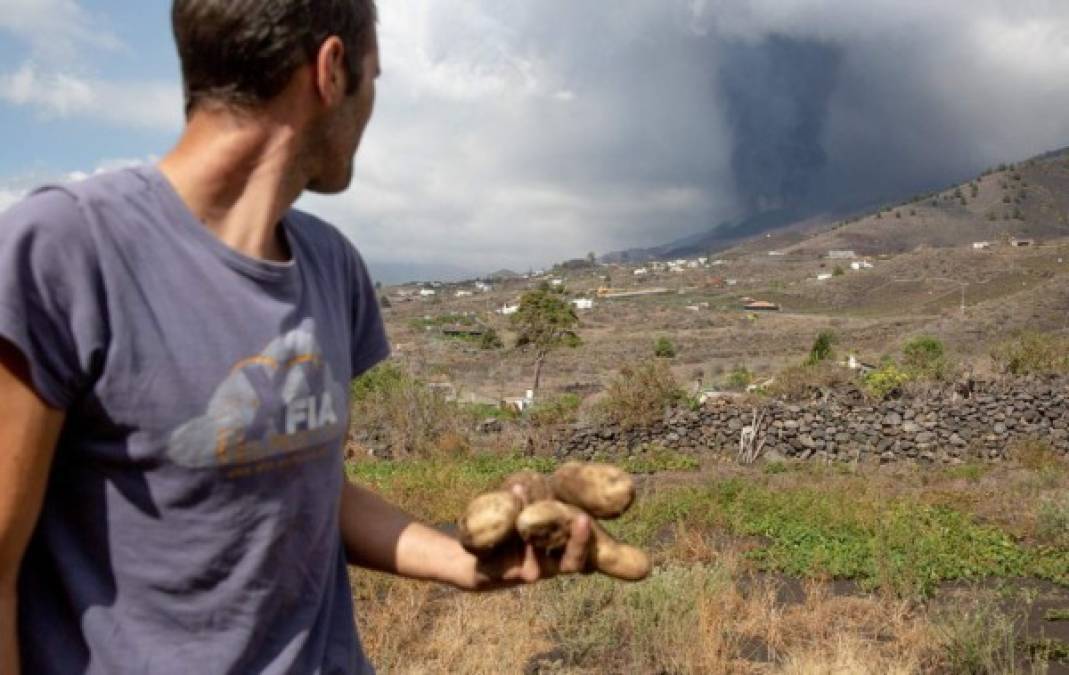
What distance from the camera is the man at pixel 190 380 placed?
100cm

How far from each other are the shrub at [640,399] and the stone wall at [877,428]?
0.24 meters

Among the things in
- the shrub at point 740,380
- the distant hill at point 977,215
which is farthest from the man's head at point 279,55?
the distant hill at point 977,215

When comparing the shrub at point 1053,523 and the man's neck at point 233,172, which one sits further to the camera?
the shrub at point 1053,523

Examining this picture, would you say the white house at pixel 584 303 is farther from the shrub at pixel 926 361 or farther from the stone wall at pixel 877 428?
the stone wall at pixel 877 428

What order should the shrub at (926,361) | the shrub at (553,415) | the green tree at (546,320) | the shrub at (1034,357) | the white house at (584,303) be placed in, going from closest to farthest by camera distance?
the shrub at (553,415) < the shrub at (1034,357) < the shrub at (926,361) < the green tree at (546,320) < the white house at (584,303)

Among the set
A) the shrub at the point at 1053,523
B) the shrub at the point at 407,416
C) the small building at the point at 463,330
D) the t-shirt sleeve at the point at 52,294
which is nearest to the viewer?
the t-shirt sleeve at the point at 52,294

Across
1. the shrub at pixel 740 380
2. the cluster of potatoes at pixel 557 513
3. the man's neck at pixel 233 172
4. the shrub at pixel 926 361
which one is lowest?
the shrub at pixel 740 380

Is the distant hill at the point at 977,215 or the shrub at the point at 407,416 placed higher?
the distant hill at the point at 977,215

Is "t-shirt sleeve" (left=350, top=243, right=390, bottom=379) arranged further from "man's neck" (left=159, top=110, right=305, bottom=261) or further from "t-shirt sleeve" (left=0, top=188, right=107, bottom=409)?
"t-shirt sleeve" (left=0, top=188, right=107, bottom=409)

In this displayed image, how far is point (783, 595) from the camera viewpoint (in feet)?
23.0

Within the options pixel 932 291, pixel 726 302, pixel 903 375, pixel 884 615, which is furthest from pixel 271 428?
pixel 726 302

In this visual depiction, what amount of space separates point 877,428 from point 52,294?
613 inches

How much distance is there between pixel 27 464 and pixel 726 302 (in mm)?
64966

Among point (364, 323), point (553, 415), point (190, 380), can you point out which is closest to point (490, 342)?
point (553, 415)
